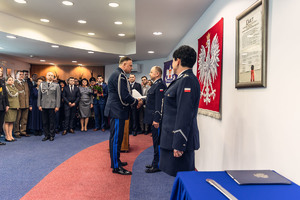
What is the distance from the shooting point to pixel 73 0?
4422mm

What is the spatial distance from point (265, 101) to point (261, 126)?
0.18 metres

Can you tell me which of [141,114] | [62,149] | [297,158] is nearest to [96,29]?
[141,114]

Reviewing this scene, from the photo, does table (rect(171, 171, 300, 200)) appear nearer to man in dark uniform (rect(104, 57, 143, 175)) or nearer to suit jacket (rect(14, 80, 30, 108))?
man in dark uniform (rect(104, 57, 143, 175))

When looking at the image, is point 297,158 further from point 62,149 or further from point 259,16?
point 62,149

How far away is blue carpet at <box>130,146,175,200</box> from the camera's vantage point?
246 centimetres

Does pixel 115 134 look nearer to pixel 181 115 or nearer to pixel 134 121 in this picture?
pixel 181 115

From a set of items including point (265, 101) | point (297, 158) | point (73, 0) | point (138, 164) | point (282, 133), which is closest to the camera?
point (297, 158)

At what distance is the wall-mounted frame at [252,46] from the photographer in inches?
62.1

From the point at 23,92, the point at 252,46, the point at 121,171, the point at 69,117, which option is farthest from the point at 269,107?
the point at 69,117

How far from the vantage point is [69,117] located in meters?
6.29

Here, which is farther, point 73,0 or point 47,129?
point 47,129

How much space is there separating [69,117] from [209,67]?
179 inches

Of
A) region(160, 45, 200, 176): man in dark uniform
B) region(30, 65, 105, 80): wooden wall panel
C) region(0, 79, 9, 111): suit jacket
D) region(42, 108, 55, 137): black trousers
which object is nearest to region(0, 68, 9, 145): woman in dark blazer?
region(0, 79, 9, 111): suit jacket

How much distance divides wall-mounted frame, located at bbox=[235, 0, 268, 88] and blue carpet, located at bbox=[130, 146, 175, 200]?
1427 mm
